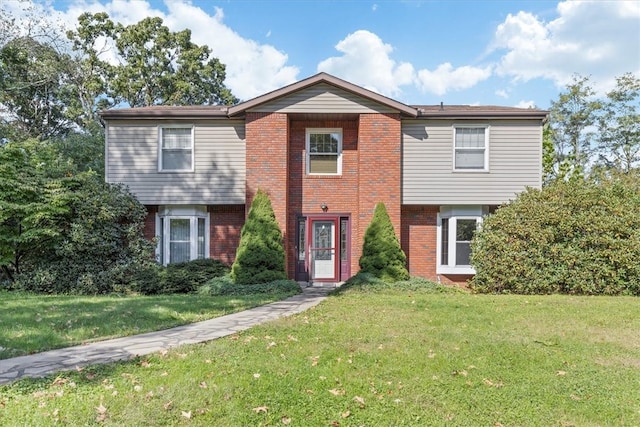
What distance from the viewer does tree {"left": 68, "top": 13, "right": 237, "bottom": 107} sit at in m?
26.6

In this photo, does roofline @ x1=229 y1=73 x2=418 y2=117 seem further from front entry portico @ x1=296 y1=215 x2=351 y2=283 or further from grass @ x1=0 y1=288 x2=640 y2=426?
grass @ x1=0 y1=288 x2=640 y2=426

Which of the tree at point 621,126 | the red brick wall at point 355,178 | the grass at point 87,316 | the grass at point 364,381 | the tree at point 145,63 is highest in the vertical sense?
the tree at point 145,63

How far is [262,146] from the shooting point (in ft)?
39.0

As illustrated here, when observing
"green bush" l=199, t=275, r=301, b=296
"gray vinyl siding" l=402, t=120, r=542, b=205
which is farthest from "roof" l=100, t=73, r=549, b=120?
"green bush" l=199, t=275, r=301, b=296

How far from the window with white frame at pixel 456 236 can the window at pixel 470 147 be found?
4.55 feet

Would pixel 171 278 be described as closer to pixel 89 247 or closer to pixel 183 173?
pixel 89 247

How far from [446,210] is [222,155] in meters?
7.47

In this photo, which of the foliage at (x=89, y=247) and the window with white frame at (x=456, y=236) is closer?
the foliage at (x=89, y=247)

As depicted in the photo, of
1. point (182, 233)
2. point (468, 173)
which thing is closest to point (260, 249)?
point (182, 233)

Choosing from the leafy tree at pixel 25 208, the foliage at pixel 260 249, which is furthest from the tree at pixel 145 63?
the foliage at pixel 260 249

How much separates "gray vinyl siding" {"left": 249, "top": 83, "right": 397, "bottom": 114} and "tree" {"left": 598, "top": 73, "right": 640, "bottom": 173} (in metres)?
22.0

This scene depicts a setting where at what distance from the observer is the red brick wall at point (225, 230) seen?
12.7 metres

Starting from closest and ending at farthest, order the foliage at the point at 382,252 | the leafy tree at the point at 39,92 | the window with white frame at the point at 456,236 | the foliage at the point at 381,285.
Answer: the foliage at the point at 381,285, the foliage at the point at 382,252, the window with white frame at the point at 456,236, the leafy tree at the point at 39,92

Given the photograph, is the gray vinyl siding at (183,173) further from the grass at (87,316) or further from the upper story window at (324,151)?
the grass at (87,316)
